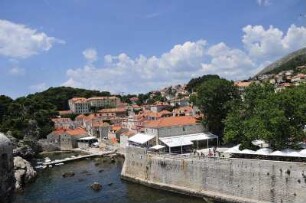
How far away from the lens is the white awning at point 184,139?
44.2 metres

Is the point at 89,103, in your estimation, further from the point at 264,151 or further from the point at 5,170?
the point at 5,170

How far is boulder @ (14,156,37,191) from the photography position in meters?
44.1

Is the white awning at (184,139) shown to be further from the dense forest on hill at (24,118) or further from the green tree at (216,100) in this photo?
the dense forest on hill at (24,118)

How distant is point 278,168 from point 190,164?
8.97 metres

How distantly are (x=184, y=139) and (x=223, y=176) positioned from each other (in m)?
13.1

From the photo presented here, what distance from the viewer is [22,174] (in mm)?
45812

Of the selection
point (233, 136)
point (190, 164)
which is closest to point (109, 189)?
point (190, 164)

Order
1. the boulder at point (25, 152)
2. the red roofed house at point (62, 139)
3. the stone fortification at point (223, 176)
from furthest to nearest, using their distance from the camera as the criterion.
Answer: the red roofed house at point (62, 139)
the boulder at point (25, 152)
the stone fortification at point (223, 176)

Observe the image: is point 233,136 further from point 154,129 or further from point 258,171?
point 154,129

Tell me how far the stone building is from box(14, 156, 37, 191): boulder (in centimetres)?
3082

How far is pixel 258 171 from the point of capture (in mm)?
29812

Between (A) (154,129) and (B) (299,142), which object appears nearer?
Answer: (B) (299,142)

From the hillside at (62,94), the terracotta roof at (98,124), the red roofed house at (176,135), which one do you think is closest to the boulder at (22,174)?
the red roofed house at (176,135)

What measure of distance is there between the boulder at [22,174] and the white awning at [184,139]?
1531 centimetres
